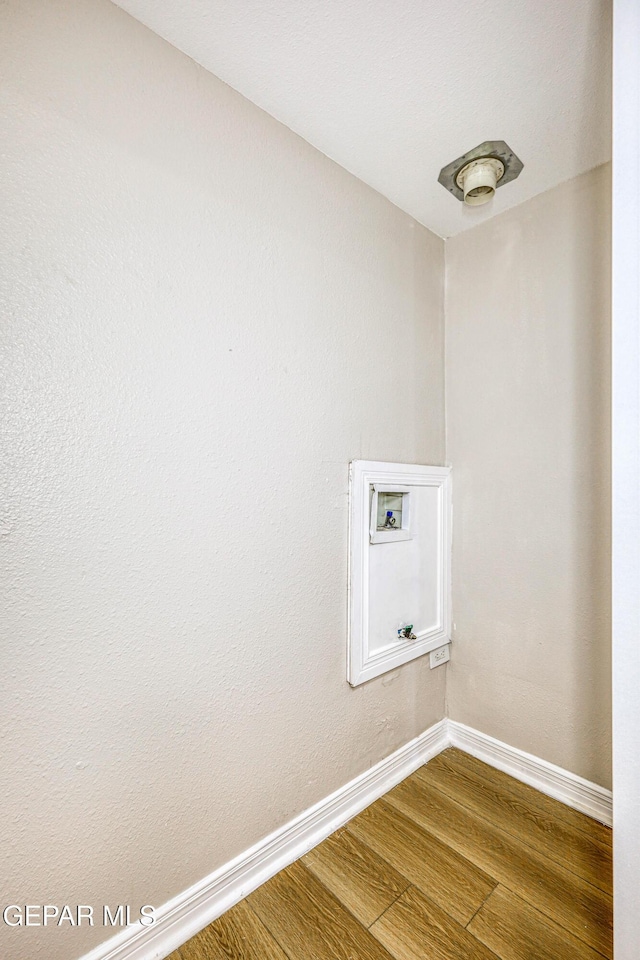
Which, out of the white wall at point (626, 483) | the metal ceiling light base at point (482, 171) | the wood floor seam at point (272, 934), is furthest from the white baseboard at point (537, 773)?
the metal ceiling light base at point (482, 171)

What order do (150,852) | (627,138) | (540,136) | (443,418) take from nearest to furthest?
(627,138), (150,852), (540,136), (443,418)

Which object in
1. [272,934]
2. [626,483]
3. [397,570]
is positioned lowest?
[272,934]

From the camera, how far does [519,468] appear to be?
166cm

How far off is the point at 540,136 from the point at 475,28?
0.44 meters

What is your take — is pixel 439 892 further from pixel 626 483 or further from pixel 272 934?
pixel 626 483

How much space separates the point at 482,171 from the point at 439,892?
216 cm

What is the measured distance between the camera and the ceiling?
39.9 inches

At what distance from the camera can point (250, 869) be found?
1.18 metres

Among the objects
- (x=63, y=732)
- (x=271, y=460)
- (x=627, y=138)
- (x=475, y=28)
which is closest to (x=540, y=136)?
(x=475, y=28)

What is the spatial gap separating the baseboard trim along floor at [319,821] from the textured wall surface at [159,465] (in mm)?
46

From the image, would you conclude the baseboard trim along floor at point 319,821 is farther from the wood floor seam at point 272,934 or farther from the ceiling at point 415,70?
the ceiling at point 415,70

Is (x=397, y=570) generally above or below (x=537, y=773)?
above

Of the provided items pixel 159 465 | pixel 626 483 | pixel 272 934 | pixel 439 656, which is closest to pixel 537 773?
pixel 439 656

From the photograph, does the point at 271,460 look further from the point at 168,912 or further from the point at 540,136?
the point at 540,136
